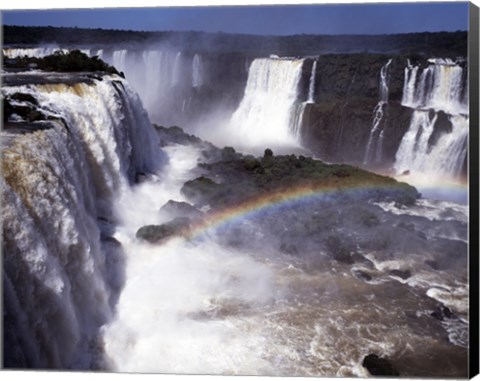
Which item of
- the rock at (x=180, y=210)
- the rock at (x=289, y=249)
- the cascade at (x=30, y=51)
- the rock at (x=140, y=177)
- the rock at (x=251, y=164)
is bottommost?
the rock at (x=289, y=249)

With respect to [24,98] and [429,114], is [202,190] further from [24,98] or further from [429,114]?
[429,114]

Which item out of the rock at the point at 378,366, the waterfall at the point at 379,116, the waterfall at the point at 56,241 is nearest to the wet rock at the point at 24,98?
the waterfall at the point at 56,241

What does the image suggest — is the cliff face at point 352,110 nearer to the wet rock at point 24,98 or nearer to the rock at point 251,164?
the rock at point 251,164

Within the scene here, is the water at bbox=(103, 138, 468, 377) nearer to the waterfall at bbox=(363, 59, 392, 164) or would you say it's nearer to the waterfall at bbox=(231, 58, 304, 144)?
the waterfall at bbox=(363, 59, 392, 164)

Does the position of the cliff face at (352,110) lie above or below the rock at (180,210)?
above

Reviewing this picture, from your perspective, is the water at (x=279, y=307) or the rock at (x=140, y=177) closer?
the water at (x=279, y=307)

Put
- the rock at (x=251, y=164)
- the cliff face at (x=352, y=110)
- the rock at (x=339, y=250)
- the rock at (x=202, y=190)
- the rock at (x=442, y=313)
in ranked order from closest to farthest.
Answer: the rock at (x=442, y=313)
the rock at (x=339, y=250)
the rock at (x=202, y=190)
the rock at (x=251, y=164)
the cliff face at (x=352, y=110)

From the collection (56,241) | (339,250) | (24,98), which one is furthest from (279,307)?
(24,98)

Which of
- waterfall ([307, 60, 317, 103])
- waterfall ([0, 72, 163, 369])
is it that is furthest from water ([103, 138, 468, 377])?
waterfall ([307, 60, 317, 103])
